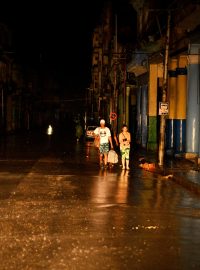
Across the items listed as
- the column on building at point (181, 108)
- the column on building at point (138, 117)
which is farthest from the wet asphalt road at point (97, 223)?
the column on building at point (138, 117)

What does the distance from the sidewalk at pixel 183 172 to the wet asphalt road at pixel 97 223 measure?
0.29m

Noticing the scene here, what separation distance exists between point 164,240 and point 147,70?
2693cm

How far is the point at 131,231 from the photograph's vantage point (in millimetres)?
10016

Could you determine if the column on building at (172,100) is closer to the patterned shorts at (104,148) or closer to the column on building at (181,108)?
the column on building at (181,108)

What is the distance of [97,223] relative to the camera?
1073 centimetres

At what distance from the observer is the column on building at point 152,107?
3416 cm

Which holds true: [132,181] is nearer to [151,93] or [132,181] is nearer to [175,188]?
[175,188]

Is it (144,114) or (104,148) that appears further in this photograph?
(144,114)

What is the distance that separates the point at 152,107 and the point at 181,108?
5352mm

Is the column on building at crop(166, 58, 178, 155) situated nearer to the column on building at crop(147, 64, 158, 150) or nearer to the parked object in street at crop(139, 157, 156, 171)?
the column on building at crop(147, 64, 158, 150)

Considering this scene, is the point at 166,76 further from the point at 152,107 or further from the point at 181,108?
the point at 152,107

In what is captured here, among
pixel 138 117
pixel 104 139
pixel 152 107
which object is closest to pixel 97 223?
pixel 104 139

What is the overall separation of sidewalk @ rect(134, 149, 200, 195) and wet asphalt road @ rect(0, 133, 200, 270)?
29 centimetres

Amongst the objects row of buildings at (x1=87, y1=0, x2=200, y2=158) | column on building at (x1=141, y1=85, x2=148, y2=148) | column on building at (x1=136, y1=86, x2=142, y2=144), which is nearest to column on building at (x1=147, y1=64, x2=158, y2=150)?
row of buildings at (x1=87, y1=0, x2=200, y2=158)
